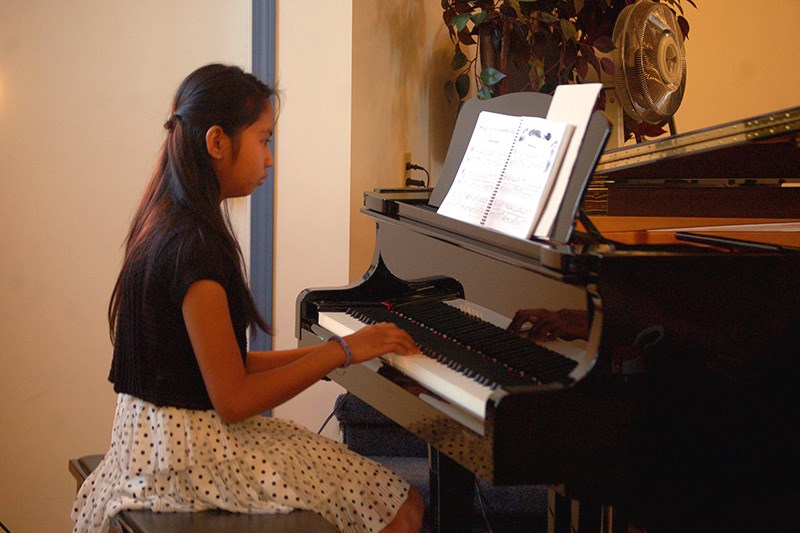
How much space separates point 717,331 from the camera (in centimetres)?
159

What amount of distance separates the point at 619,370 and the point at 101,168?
2020 mm

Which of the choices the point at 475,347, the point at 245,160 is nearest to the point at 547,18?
the point at 245,160

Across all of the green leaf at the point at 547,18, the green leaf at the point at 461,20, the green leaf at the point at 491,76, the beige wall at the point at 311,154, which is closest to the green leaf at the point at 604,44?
the green leaf at the point at 547,18

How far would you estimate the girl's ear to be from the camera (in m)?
1.87

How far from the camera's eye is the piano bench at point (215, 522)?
1612 mm

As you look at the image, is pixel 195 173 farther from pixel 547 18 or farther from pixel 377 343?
pixel 547 18

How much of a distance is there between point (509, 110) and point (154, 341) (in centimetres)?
84

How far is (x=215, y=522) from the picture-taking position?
165 centimetres

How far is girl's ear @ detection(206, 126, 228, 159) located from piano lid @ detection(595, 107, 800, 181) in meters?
0.73

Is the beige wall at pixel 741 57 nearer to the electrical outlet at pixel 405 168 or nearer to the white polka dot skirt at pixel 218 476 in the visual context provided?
the electrical outlet at pixel 405 168

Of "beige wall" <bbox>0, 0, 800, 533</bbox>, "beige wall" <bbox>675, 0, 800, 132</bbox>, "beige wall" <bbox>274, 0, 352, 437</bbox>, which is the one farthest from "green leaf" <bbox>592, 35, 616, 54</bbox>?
Result: "beige wall" <bbox>675, 0, 800, 132</bbox>

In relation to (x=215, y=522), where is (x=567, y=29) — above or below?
above

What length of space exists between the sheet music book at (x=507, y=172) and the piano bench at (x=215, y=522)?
0.64 metres

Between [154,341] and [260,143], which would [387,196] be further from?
[154,341]
